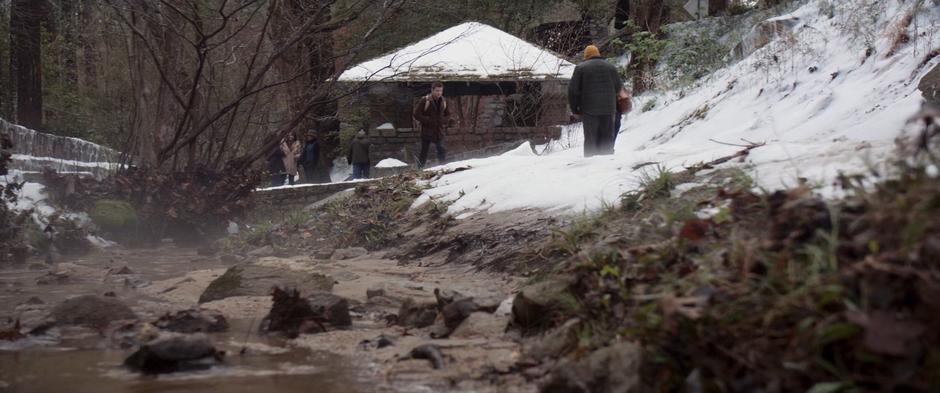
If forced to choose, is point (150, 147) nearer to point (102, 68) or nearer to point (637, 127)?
point (102, 68)

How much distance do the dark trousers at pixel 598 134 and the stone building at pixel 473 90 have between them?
344 inches

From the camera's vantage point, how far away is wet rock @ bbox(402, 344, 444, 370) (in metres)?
3.92

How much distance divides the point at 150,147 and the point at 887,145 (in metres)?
10.2

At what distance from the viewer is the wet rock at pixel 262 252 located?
31.8 feet

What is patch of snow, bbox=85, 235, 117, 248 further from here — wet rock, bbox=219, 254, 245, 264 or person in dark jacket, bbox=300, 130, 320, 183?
person in dark jacket, bbox=300, 130, 320, 183

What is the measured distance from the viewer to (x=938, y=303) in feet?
8.12

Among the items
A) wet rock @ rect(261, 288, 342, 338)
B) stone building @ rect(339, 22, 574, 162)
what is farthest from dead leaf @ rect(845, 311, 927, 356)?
stone building @ rect(339, 22, 574, 162)

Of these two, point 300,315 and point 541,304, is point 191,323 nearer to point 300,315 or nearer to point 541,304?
point 300,315

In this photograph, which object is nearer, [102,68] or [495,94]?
[102,68]

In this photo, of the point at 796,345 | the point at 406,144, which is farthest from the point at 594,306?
the point at 406,144

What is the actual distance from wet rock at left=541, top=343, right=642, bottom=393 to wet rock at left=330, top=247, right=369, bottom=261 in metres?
5.57

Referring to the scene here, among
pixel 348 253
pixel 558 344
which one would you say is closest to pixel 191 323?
pixel 558 344

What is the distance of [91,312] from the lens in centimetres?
509

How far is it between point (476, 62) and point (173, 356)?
1703cm
